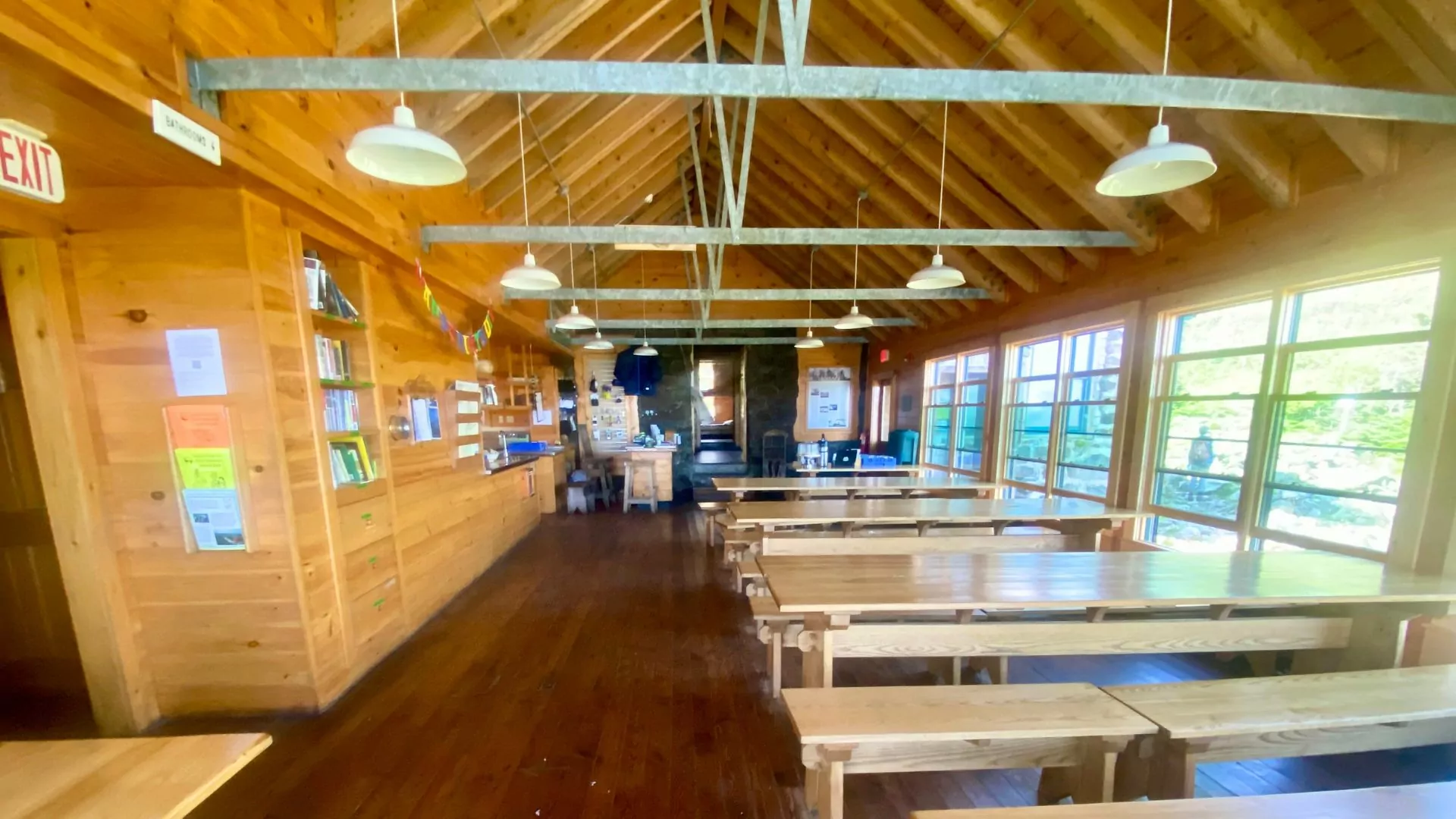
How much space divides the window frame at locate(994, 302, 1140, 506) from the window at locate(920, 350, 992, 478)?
0.27m

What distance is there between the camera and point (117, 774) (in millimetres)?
1048

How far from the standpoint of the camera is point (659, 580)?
12.6 ft

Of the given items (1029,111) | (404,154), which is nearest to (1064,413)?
(1029,111)

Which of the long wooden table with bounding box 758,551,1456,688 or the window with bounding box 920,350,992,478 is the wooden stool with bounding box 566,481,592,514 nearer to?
the long wooden table with bounding box 758,551,1456,688

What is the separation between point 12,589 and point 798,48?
4443 mm

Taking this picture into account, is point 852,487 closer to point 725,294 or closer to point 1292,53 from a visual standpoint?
point 725,294

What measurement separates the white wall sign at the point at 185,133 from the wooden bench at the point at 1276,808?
2814 mm

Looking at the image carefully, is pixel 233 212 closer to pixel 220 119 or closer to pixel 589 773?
pixel 220 119

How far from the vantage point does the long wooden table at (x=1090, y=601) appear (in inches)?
68.2

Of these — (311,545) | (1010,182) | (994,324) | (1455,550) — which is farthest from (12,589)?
(994,324)

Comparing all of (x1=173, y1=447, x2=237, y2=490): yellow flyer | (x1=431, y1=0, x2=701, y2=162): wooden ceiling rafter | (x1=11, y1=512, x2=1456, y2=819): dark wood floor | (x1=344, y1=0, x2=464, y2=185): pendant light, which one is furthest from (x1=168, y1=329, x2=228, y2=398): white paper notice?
(x1=431, y1=0, x2=701, y2=162): wooden ceiling rafter

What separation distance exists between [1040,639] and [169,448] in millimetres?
3709

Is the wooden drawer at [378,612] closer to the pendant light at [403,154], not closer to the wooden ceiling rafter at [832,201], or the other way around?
the pendant light at [403,154]

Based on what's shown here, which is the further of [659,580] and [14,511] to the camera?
[659,580]
